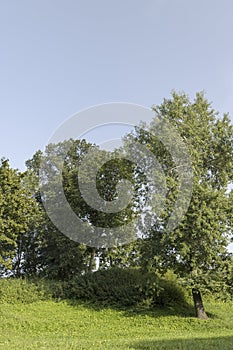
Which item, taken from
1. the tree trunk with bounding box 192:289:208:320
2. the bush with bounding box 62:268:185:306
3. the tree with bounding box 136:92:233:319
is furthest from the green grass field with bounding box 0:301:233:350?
the tree with bounding box 136:92:233:319

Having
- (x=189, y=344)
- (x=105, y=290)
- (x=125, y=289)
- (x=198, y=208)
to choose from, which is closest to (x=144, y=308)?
(x=125, y=289)

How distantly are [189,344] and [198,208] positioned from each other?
797 cm

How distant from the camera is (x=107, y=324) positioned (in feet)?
60.2

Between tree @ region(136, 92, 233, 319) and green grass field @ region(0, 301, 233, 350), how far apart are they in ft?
6.00

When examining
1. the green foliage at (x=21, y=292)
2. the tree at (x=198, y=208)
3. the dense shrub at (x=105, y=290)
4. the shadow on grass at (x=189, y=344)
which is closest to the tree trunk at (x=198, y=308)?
the tree at (x=198, y=208)

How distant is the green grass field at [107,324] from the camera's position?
14398mm

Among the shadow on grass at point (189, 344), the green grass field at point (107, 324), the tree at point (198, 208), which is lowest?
the shadow on grass at point (189, 344)

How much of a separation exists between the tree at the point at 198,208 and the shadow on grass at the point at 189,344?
202 inches

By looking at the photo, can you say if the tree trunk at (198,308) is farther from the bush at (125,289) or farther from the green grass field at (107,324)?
the bush at (125,289)

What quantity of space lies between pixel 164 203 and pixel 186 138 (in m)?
4.41

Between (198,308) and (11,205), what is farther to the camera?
(11,205)

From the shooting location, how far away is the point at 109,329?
17422 millimetres

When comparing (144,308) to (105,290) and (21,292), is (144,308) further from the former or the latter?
(21,292)

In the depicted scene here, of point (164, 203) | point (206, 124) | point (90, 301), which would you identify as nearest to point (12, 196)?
point (90, 301)
